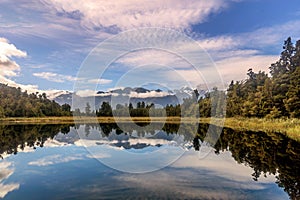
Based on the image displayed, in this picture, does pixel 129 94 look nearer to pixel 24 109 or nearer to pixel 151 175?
pixel 151 175

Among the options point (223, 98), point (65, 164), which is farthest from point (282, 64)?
point (65, 164)

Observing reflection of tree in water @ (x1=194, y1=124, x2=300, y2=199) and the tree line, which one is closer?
reflection of tree in water @ (x1=194, y1=124, x2=300, y2=199)

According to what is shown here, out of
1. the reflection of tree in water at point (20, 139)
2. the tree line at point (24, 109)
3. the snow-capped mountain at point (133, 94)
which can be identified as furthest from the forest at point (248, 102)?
the reflection of tree in water at point (20, 139)

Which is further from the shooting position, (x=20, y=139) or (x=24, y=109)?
(x=24, y=109)

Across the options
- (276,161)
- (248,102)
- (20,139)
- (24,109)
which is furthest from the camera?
(24,109)

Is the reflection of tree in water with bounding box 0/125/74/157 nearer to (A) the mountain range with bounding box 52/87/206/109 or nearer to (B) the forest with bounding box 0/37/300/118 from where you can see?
(A) the mountain range with bounding box 52/87/206/109

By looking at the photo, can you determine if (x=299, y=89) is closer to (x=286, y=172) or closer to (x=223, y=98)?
(x=286, y=172)

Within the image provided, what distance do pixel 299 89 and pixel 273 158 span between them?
89.3 feet

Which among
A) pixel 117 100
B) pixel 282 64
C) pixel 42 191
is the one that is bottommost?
pixel 42 191

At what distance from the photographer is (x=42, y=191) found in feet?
39.9

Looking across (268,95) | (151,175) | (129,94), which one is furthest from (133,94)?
(268,95)

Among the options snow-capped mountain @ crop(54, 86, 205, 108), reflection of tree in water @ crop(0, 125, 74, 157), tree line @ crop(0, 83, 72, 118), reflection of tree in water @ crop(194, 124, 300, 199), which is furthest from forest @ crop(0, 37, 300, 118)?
reflection of tree in water @ crop(194, 124, 300, 199)

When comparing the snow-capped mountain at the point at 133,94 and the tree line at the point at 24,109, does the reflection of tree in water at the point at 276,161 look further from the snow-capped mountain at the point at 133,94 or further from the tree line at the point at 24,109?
the tree line at the point at 24,109

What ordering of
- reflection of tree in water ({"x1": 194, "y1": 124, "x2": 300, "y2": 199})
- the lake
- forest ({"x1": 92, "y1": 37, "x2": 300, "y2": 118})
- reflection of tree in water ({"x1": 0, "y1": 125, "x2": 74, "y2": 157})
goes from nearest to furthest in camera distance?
1. the lake
2. reflection of tree in water ({"x1": 194, "y1": 124, "x2": 300, "y2": 199})
3. reflection of tree in water ({"x1": 0, "y1": 125, "x2": 74, "y2": 157})
4. forest ({"x1": 92, "y1": 37, "x2": 300, "y2": 118})
